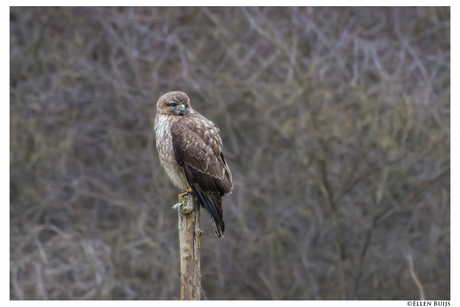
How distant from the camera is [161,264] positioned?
25.1 ft

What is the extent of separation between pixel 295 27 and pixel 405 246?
395 cm

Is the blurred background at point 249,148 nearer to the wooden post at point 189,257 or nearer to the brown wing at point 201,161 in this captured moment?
Answer: the brown wing at point 201,161

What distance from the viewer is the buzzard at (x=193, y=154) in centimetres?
399

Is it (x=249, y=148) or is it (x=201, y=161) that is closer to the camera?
(x=201, y=161)

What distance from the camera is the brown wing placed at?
157 inches

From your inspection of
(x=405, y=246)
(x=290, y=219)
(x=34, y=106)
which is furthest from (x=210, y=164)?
(x=34, y=106)

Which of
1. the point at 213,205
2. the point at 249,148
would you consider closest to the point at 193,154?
the point at 213,205

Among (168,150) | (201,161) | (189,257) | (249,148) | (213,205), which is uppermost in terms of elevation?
(249,148)

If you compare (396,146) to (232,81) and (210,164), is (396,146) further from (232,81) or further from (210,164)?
(210,164)

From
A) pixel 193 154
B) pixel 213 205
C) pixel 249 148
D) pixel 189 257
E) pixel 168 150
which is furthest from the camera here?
pixel 249 148

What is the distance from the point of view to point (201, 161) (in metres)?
4.06

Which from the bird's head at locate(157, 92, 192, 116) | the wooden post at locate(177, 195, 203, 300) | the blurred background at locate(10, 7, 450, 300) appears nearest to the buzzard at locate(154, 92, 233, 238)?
the bird's head at locate(157, 92, 192, 116)

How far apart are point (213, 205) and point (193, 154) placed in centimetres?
47

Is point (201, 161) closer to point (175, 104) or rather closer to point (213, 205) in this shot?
point (213, 205)
